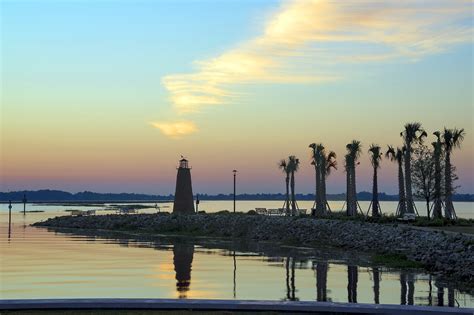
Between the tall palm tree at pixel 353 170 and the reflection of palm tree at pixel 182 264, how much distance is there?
78.5ft

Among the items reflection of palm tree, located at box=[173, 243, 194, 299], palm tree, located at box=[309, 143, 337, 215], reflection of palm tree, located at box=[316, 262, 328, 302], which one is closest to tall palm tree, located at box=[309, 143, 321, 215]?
palm tree, located at box=[309, 143, 337, 215]

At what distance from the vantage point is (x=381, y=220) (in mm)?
50156

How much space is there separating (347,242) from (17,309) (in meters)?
32.0

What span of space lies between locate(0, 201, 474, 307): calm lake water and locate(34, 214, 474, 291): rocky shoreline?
2.01 metres

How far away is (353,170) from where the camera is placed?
6350 centimetres

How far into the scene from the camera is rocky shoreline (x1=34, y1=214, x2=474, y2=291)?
95.5 feet

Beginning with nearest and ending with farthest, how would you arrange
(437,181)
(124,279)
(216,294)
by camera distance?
(216,294), (124,279), (437,181)

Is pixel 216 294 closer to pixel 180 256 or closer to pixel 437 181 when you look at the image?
pixel 180 256

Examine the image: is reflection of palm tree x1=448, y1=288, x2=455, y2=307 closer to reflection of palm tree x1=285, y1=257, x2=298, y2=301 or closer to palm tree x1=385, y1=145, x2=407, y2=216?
reflection of palm tree x1=285, y1=257, x2=298, y2=301

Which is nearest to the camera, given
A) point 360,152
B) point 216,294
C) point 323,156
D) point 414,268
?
point 216,294

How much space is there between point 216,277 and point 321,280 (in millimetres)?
4578

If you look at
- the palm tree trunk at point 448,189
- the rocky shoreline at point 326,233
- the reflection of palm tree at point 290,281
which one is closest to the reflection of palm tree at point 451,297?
the rocky shoreline at point 326,233

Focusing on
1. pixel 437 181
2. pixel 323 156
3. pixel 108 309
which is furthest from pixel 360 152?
pixel 108 309

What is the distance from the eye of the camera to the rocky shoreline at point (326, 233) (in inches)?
1146
